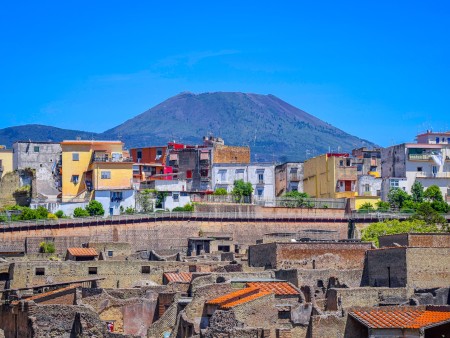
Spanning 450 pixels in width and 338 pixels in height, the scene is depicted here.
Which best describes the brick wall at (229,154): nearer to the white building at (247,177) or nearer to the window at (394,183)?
the white building at (247,177)

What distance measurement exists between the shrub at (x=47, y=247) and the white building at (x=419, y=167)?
3910 cm

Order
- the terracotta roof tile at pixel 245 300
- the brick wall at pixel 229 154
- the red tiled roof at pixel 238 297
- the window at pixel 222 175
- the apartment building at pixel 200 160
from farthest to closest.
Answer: the brick wall at pixel 229 154 < the window at pixel 222 175 < the apartment building at pixel 200 160 < the red tiled roof at pixel 238 297 < the terracotta roof tile at pixel 245 300

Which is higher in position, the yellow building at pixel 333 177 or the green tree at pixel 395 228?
the yellow building at pixel 333 177

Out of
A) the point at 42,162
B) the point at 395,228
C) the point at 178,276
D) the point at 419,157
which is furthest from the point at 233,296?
the point at 419,157

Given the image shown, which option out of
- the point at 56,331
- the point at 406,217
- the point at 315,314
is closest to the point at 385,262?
the point at 315,314

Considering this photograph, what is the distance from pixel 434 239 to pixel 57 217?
34274 mm

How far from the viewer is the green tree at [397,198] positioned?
9938 centimetres

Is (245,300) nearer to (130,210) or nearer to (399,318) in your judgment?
(399,318)

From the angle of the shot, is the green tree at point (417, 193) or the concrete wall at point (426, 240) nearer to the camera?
the concrete wall at point (426, 240)

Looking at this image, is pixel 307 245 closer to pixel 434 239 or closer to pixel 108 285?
pixel 434 239

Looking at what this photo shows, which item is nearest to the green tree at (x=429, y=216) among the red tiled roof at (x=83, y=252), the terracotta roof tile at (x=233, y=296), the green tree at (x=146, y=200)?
the green tree at (x=146, y=200)

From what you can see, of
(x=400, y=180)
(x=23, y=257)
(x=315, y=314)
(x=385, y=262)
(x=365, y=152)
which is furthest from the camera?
(x=365, y=152)

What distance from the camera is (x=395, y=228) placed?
80688 millimetres

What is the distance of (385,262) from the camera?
59.5m
